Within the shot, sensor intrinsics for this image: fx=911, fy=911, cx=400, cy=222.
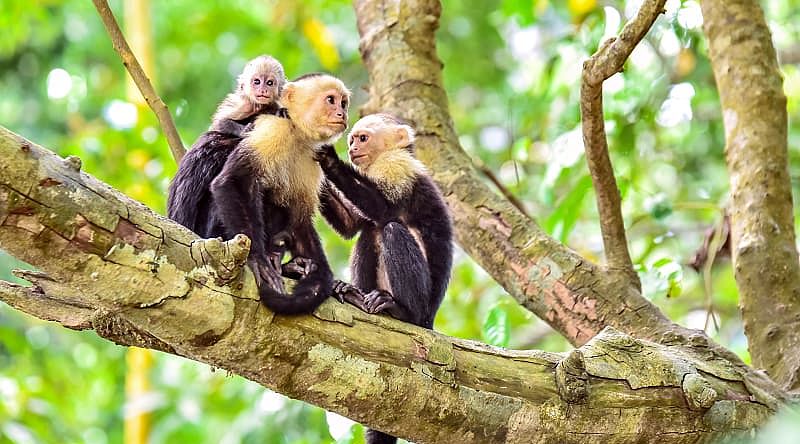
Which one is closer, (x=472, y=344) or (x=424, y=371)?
(x=424, y=371)

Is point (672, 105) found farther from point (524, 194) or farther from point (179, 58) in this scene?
point (179, 58)

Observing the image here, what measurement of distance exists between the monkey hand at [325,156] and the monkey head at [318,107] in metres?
0.05

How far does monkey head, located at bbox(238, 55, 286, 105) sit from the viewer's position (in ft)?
11.7

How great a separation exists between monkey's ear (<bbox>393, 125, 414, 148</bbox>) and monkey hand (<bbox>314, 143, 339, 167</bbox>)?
18.8 inches

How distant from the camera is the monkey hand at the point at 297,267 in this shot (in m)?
2.83

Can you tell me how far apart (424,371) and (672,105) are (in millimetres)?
2523

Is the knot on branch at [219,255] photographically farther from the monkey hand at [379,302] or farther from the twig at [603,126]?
the twig at [603,126]

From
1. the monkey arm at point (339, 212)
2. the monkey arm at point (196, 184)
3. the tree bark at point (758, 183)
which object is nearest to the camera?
the monkey arm at point (196, 184)

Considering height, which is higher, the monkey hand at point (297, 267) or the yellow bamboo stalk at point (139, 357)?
the yellow bamboo stalk at point (139, 357)

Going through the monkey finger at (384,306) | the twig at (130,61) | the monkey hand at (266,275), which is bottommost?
the monkey hand at (266,275)

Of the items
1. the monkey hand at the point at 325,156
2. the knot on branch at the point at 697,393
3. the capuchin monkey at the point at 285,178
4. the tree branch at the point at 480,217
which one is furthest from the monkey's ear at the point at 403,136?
the knot on branch at the point at 697,393

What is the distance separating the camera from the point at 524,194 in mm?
6148

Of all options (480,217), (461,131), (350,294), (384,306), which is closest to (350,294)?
(350,294)

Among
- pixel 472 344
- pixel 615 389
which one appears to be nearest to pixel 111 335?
pixel 472 344
